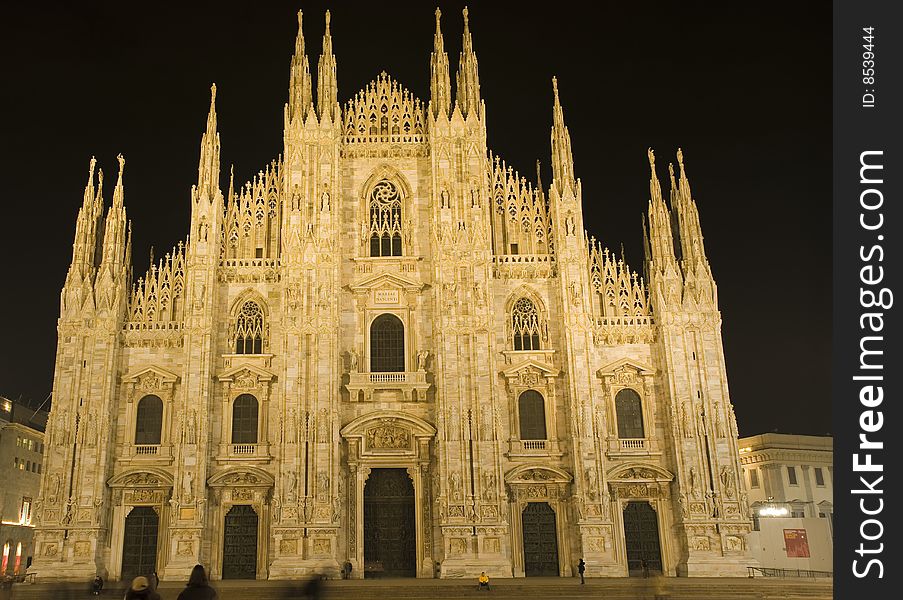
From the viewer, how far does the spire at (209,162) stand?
42.2m

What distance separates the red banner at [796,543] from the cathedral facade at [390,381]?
5450 millimetres

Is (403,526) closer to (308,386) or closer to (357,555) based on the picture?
(357,555)

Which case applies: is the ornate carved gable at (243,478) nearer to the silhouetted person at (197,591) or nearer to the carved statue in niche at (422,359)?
the carved statue in niche at (422,359)

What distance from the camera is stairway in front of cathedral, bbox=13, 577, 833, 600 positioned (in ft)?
104

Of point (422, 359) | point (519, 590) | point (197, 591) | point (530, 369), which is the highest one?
A: point (422, 359)

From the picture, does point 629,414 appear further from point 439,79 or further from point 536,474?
point 439,79

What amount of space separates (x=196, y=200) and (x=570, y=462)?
22.1 m

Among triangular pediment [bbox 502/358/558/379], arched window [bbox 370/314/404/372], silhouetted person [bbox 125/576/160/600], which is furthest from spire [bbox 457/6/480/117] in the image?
silhouetted person [bbox 125/576/160/600]

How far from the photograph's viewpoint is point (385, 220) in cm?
4341

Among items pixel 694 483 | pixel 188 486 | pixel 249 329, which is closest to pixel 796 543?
pixel 694 483

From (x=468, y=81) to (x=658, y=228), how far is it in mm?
12467

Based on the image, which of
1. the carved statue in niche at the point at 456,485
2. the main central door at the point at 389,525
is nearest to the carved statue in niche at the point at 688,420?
the carved statue in niche at the point at 456,485

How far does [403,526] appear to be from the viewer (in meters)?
38.9

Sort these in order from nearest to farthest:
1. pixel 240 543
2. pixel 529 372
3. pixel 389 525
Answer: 1. pixel 240 543
2. pixel 389 525
3. pixel 529 372
